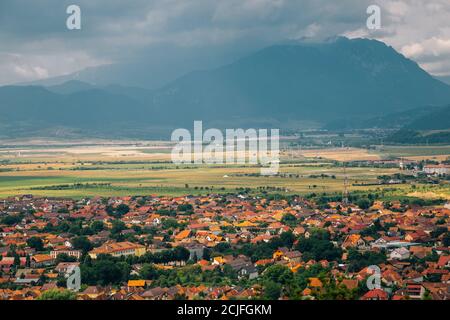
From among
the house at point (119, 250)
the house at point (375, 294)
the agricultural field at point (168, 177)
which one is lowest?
the house at point (375, 294)

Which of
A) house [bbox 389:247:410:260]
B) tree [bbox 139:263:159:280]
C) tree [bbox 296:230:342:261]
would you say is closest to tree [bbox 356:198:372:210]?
tree [bbox 296:230:342:261]

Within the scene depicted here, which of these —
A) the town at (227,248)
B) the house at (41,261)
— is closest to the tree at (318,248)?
the town at (227,248)

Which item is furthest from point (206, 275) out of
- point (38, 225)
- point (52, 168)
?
point (52, 168)

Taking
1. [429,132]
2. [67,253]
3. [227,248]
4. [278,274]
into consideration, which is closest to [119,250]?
[67,253]

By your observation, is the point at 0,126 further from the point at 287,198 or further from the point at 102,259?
the point at 102,259

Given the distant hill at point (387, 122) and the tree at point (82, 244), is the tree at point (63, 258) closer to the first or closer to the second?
the tree at point (82, 244)

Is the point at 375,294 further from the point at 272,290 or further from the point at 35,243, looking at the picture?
the point at 35,243

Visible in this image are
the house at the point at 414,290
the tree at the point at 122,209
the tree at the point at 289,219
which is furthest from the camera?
the tree at the point at 122,209
